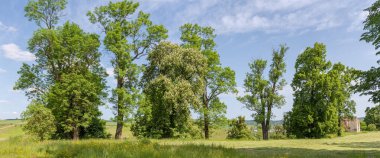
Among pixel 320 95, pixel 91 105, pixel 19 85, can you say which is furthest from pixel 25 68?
A: pixel 320 95

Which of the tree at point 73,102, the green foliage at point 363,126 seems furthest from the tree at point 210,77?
the green foliage at point 363,126

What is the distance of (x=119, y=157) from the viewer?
43.1ft

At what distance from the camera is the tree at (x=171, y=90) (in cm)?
3734

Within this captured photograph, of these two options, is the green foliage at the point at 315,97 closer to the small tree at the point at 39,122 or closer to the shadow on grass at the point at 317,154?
the shadow on grass at the point at 317,154

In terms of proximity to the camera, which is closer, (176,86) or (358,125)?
(176,86)

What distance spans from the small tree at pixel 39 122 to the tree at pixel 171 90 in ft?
31.2

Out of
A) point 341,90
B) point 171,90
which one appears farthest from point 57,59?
point 341,90

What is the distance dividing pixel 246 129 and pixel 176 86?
14114 mm

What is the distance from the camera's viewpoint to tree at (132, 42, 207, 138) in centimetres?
3734

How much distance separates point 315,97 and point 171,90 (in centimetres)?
1711

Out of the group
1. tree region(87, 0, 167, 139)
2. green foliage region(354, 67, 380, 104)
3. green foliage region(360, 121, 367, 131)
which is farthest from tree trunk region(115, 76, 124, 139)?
green foliage region(360, 121, 367, 131)

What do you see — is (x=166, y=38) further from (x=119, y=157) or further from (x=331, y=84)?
(x=119, y=157)

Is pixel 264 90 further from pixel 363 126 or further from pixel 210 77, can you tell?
pixel 363 126

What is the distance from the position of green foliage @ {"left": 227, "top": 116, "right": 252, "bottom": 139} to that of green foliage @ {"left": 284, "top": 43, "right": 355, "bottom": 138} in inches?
225
